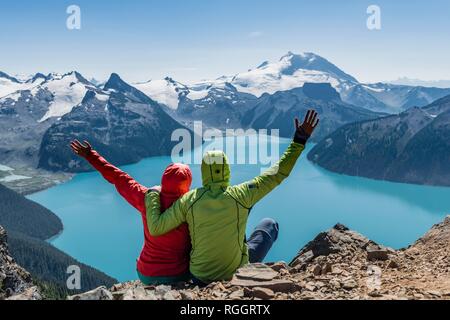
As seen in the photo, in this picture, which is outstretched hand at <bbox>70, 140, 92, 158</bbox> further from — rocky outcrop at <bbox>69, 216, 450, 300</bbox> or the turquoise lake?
the turquoise lake

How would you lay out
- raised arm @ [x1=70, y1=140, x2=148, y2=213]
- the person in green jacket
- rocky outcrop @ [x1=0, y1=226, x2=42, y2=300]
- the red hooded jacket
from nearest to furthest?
the person in green jacket, the red hooded jacket, raised arm @ [x1=70, y1=140, x2=148, y2=213], rocky outcrop @ [x1=0, y1=226, x2=42, y2=300]

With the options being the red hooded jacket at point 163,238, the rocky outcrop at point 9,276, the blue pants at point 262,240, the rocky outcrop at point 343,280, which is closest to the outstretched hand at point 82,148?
the red hooded jacket at point 163,238

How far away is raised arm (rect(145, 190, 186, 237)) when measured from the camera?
26.7ft

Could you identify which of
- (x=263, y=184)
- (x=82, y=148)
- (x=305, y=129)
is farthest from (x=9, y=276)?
(x=305, y=129)

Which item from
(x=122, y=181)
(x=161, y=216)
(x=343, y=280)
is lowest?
(x=343, y=280)

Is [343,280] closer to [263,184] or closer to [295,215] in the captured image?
[263,184]

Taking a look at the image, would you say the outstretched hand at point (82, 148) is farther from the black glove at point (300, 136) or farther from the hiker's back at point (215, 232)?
the black glove at point (300, 136)

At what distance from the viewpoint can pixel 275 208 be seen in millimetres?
124688

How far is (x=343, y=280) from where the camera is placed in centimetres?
798

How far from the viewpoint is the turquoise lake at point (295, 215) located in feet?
322

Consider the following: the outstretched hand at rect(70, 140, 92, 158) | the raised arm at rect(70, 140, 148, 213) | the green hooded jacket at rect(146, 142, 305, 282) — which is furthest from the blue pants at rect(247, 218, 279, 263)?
the outstretched hand at rect(70, 140, 92, 158)

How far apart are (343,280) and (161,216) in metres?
3.21

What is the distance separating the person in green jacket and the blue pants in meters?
2.13

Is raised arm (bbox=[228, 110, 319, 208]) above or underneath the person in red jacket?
above
